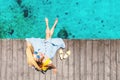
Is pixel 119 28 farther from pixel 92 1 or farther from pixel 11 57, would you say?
pixel 11 57

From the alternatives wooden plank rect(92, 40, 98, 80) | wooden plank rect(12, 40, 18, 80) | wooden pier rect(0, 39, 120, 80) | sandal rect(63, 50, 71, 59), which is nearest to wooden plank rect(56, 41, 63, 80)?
wooden pier rect(0, 39, 120, 80)

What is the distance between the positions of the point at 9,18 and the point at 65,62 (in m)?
1.41

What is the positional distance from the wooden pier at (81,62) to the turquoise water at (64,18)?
21.9 inches

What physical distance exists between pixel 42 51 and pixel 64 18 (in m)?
0.78

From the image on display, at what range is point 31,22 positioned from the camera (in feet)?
17.1

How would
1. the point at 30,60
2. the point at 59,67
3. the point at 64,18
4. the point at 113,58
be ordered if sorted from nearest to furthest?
the point at 113,58 → the point at 59,67 → the point at 30,60 → the point at 64,18

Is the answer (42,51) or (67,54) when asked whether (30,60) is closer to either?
(42,51)

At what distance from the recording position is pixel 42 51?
4.67 m

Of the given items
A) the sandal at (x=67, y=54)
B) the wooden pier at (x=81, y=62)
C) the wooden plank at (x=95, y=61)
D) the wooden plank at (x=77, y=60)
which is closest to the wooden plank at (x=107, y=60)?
the wooden pier at (x=81, y=62)

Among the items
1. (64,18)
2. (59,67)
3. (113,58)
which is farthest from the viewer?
(64,18)

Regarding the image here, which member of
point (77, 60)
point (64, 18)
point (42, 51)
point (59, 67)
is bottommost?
point (59, 67)

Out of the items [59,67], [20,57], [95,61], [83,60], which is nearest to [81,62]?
[83,60]

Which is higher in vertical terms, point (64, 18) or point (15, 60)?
point (64, 18)

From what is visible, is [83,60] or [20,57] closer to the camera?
[83,60]
